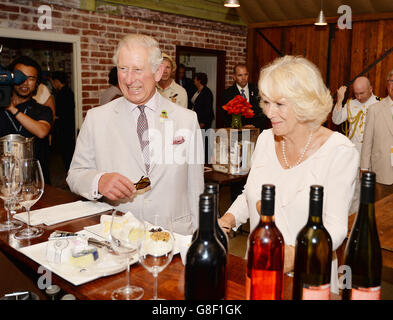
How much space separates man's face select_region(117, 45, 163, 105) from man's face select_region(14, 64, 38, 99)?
1365 mm

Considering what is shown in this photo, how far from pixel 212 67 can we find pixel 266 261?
22.0ft

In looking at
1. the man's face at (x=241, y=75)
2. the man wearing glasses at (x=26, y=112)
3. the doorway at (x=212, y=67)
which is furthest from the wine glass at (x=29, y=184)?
the doorway at (x=212, y=67)

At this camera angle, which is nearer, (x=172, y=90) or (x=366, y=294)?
(x=366, y=294)

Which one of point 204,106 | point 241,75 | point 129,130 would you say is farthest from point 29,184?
point 204,106

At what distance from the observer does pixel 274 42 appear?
7.17 meters

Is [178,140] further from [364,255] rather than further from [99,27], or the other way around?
[99,27]

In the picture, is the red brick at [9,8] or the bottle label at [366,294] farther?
the red brick at [9,8]

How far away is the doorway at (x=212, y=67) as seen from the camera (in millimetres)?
7051

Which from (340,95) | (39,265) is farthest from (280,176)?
(340,95)

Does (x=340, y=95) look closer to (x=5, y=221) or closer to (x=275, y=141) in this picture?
(x=275, y=141)

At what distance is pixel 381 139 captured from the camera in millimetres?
3932

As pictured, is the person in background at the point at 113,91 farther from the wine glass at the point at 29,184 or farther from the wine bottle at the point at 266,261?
the wine bottle at the point at 266,261

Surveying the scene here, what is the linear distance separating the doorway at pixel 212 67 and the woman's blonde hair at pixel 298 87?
17.0 feet

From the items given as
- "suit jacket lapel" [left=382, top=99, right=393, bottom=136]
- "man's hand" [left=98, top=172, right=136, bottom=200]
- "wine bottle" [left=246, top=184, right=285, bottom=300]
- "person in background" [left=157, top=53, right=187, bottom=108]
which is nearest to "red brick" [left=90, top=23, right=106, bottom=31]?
"person in background" [left=157, top=53, right=187, bottom=108]
